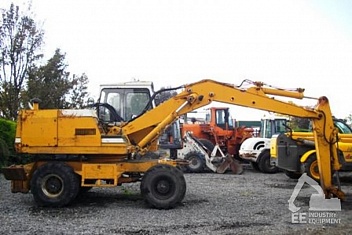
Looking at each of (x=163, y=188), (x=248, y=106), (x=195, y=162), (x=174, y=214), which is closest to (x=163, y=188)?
(x=163, y=188)

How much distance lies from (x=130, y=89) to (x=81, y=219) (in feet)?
15.5

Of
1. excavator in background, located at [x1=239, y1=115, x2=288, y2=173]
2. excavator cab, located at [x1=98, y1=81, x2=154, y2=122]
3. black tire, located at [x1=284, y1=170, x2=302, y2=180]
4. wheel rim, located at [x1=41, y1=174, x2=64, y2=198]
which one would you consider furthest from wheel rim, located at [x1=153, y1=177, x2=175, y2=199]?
excavator in background, located at [x1=239, y1=115, x2=288, y2=173]

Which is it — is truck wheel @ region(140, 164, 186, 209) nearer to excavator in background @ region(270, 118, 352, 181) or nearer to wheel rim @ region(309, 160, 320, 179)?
excavator in background @ region(270, 118, 352, 181)

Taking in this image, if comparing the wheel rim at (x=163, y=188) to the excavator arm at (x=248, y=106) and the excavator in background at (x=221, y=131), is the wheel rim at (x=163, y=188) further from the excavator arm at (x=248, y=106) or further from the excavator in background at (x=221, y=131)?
the excavator in background at (x=221, y=131)

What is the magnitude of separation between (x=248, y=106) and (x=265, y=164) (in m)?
8.29

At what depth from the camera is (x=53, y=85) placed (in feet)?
87.5

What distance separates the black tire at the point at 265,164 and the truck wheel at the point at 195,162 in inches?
89.6

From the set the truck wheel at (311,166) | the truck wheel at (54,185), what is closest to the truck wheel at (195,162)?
the truck wheel at (311,166)

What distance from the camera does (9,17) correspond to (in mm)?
24188

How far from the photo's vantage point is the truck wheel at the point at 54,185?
360 inches

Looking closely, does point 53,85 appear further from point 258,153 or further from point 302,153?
point 302,153

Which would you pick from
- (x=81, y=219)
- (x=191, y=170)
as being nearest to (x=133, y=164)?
(x=81, y=219)

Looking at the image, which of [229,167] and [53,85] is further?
[53,85]

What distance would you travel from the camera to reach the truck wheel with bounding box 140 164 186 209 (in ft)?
29.7
